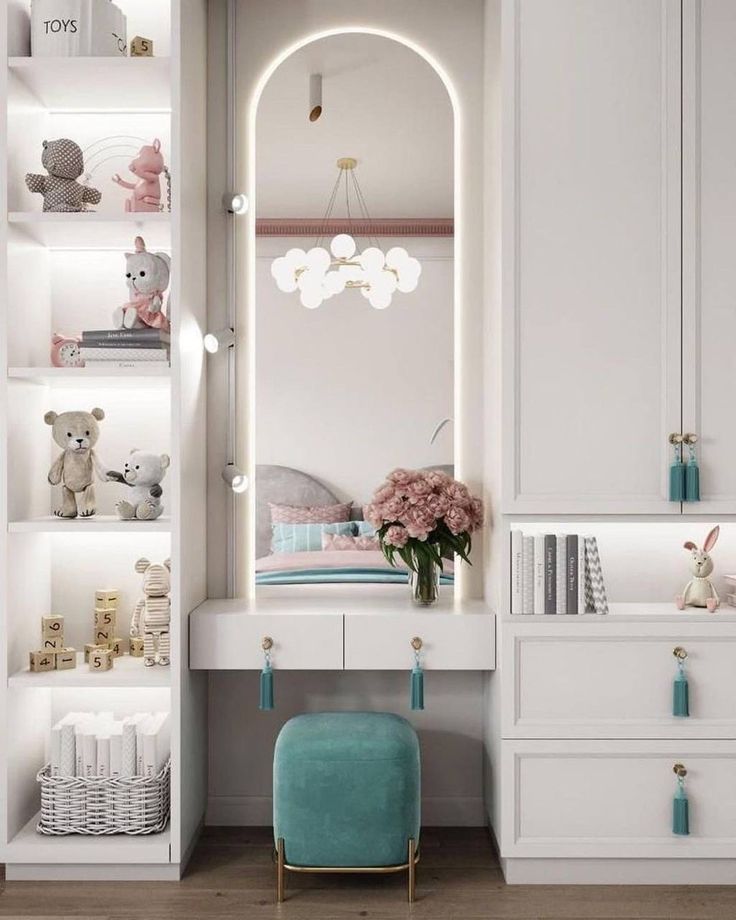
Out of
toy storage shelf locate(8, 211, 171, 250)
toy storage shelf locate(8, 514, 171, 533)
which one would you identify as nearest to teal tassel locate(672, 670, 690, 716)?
toy storage shelf locate(8, 514, 171, 533)

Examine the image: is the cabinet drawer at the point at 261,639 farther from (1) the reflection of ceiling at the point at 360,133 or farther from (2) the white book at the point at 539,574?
(1) the reflection of ceiling at the point at 360,133

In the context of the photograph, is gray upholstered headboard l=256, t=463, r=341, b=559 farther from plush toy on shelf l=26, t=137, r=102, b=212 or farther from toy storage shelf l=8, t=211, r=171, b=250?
plush toy on shelf l=26, t=137, r=102, b=212

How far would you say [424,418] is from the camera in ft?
10.4

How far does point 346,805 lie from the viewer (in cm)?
257

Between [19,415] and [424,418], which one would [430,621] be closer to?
[424,418]

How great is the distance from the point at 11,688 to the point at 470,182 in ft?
6.99

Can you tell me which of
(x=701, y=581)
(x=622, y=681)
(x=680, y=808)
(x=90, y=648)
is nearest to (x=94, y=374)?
(x=90, y=648)

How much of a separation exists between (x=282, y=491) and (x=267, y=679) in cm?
67

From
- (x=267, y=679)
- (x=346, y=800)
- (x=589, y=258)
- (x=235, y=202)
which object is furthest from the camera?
(x=235, y=202)

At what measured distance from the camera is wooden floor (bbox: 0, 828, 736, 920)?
2508mm

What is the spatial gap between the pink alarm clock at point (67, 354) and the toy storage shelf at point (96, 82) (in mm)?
754

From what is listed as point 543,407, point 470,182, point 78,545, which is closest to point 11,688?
point 78,545

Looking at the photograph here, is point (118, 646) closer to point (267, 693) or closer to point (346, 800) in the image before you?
point (267, 693)

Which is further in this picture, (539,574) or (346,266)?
(346,266)
